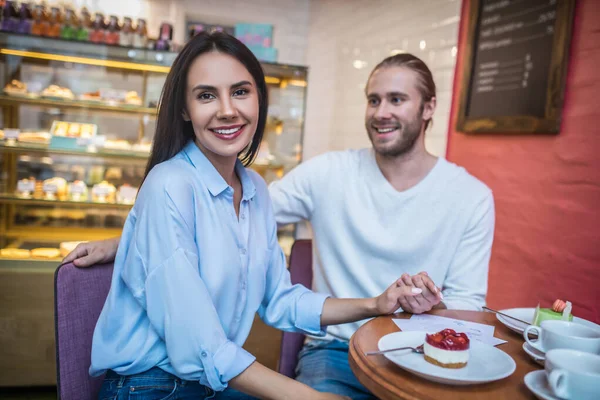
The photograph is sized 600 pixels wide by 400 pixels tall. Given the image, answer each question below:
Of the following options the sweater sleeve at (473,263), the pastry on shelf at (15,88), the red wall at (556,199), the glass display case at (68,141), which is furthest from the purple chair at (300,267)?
the pastry on shelf at (15,88)

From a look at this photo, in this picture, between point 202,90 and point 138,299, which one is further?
point 202,90

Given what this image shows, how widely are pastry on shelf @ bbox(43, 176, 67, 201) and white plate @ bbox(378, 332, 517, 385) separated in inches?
102

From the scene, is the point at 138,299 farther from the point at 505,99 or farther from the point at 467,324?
the point at 505,99

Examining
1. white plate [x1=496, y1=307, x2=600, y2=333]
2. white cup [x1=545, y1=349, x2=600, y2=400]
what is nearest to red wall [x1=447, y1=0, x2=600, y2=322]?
Result: white plate [x1=496, y1=307, x2=600, y2=333]

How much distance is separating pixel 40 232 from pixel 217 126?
7.84ft

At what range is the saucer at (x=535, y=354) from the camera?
1135 millimetres

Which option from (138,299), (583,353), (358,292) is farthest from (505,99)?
(138,299)

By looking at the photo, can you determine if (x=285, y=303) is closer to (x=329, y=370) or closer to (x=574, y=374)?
(x=329, y=370)

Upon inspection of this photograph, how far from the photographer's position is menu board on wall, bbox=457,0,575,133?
215 cm

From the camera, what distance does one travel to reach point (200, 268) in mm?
1256

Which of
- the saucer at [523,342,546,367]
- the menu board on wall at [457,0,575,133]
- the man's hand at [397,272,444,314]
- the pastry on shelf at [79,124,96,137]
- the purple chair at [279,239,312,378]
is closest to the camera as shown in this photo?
the saucer at [523,342,546,367]

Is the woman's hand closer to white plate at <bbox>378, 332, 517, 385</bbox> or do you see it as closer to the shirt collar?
white plate at <bbox>378, 332, 517, 385</bbox>

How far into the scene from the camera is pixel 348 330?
179cm

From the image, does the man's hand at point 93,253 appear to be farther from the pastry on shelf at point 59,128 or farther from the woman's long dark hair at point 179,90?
the pastry on shelf at point 59,128
